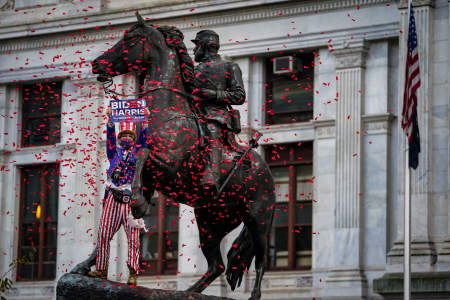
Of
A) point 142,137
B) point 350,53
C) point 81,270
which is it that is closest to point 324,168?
point 350,53

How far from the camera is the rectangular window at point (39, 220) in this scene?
3669 centimetres

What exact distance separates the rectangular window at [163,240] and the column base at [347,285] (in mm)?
4942

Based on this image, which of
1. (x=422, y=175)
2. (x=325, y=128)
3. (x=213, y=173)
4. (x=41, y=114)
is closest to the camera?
(x=213, y=173)

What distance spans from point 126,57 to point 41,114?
20.5 m

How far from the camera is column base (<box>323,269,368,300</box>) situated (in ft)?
103

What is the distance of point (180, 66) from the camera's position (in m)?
17.3

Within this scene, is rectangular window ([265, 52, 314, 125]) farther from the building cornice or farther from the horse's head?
the horse's head

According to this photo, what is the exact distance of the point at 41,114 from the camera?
3725cm

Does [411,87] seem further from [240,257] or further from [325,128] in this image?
[325,128]

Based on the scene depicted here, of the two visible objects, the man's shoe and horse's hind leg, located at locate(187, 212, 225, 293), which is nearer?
the man's shoe

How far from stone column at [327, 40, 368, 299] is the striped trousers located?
14403 millimetres

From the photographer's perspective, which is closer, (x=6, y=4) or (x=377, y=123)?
(x=377, y=123)

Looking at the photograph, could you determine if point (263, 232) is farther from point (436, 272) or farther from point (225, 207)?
point (436, 272)

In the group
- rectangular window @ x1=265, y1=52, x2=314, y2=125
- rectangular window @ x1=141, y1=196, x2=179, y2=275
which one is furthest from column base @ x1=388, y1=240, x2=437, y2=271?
rectangular window @ x1=141, y1=196, x2=179, y2=275
